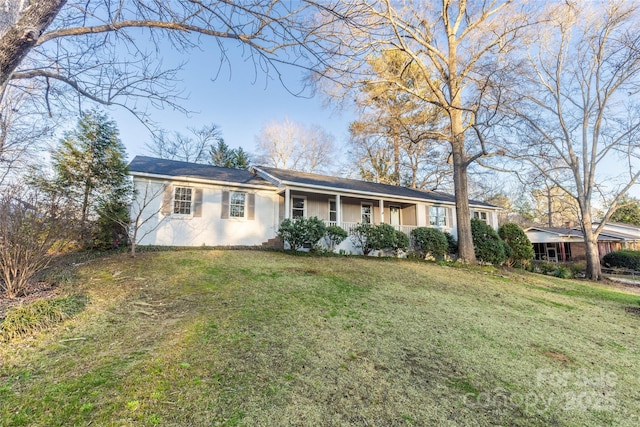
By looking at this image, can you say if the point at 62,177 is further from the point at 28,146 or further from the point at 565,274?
the point at 565,274

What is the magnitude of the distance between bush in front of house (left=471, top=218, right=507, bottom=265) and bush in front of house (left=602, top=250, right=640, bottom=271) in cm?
1136

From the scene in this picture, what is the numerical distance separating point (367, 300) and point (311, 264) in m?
3.48

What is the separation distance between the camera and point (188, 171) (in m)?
12.2

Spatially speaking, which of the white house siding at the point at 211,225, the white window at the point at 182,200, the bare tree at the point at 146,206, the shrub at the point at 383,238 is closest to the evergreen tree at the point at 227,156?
the white house siding at the point at 211,225

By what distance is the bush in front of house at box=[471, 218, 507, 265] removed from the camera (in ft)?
44.3

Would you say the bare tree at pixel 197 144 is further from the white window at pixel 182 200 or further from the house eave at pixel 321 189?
the white window at pixel 182 200

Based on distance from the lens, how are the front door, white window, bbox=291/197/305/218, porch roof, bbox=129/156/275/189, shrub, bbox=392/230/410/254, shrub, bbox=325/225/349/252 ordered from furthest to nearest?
the front door → white window, bbox=291/197/305/218 → shrub, bbox=392/230/410/254 → shrub, bbox=325/225/349/252 → porch roof, bbox=129/156/275/189

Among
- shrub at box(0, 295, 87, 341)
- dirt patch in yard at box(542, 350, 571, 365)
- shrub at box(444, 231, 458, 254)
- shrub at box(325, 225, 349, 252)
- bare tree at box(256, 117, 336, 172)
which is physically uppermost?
bare tree at box(256, 117, 336, 172)

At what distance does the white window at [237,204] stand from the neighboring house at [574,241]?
23.2m

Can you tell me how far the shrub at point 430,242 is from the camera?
43.3 ft

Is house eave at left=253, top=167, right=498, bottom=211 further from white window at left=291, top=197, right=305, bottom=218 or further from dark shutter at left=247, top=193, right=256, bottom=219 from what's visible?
white window at left=291, top=197, right=305, bottom=218

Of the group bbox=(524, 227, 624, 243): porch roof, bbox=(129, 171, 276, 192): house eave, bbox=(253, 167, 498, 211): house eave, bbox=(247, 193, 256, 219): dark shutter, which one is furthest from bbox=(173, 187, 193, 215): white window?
bbox=(524, 227, 624, 243): porch roof

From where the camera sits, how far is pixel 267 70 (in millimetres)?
3803

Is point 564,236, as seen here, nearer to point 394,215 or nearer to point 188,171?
point 394,215
